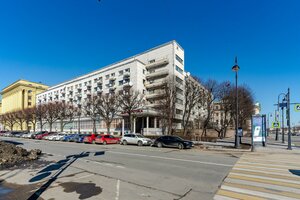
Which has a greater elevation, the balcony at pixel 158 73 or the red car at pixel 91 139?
the balcony at pixel 158 73

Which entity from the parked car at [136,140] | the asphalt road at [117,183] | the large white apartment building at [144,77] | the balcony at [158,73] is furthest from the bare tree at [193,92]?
the asphalt road at [117,183]

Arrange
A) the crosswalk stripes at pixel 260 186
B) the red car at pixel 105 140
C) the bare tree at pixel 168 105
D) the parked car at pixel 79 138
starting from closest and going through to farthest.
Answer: the crosswalk stripes at pixel 260 186 → the red car at pixel 105 140 → the parked car at pixel 79 138 → the bare tree at pixel 168 105

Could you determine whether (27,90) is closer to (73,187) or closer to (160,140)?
(160,140)

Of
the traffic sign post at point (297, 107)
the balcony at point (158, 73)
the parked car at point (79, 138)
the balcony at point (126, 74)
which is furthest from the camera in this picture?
the balcony at point (126, 74)

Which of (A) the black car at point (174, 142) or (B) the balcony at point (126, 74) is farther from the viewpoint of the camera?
(B) the balcony at point (126, 74)

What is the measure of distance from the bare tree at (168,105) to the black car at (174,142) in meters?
11.7

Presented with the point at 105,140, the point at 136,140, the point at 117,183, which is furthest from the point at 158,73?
the point at 117,183

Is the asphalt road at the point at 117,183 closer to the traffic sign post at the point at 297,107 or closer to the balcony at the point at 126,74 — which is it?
the traffic sign post at the point at 297,107

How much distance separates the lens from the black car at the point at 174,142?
22281 millimetres

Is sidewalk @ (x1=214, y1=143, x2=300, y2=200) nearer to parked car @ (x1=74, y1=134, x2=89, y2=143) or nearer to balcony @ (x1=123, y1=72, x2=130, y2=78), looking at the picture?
parked car @ (x1=74, y1=134, x2=89, y2=143)

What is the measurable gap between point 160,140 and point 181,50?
45415 millimetres

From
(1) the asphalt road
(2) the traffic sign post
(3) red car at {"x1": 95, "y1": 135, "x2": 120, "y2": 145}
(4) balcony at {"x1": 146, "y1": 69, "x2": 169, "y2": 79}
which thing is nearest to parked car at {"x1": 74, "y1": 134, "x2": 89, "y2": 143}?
(3) red car at {"x1": 95, "y1": 135, "x2": 120, "y2": 145}

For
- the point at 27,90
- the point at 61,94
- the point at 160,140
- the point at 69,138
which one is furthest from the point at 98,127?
the point at 27,90

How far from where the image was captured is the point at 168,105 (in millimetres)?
35938
